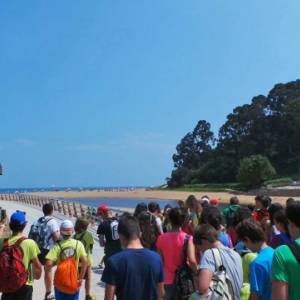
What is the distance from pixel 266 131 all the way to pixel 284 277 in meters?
96.6

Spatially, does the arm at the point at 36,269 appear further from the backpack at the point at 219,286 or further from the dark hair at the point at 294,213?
the dark hair at the point at 294,213

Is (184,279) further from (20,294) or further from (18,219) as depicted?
(18,219)

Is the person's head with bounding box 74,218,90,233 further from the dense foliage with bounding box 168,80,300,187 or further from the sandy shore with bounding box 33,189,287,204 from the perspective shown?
the dense foliage with bounding box 168,80,300,187

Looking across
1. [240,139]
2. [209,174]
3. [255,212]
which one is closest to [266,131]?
[240,139]

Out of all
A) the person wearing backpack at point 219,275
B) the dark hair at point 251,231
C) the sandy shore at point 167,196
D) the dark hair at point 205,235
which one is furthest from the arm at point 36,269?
the sandy shore at point 167,196

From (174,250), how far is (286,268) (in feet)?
8.16

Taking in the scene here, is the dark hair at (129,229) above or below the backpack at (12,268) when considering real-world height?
above

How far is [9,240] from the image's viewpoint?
5.39 meters

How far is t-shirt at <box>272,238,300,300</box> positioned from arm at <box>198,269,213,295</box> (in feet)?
2.30

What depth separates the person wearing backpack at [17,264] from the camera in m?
5.23

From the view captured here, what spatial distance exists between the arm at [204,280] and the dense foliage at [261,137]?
89.2 m

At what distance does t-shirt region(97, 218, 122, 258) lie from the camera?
855 cm

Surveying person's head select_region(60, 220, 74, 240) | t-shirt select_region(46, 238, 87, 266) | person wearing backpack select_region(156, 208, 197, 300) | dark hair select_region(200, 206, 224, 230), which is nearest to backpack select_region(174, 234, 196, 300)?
person wearing backpack select_region(156, 208, 197, 300)

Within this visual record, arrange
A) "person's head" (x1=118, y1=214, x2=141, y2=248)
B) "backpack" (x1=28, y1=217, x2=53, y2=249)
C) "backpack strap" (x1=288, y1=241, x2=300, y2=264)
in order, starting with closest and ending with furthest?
1. "backpack strap" (x1=288, y1=241, x2=300, y2=264)
2. "person's head" (x1=118, y1=214, x2=141, y2=248)
3. "backpack" (x1=28, y1=217, x2=53, y2=249)
